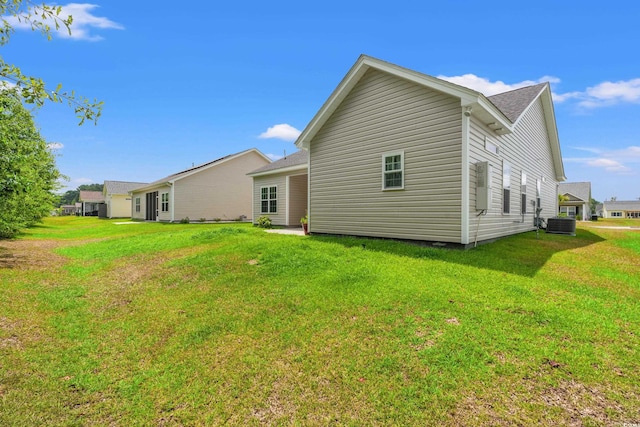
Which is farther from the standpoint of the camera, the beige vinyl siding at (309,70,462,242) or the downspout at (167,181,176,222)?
the downspout at (167,181,176,222)

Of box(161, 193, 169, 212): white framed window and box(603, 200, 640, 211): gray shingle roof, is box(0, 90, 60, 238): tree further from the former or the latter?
box(603, 200, 640, 211): gray shingle roof

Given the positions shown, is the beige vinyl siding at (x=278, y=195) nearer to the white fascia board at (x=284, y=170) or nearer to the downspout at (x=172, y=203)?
the white fascia board at (x=284, y=170)

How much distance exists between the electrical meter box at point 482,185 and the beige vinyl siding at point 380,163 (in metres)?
0.74

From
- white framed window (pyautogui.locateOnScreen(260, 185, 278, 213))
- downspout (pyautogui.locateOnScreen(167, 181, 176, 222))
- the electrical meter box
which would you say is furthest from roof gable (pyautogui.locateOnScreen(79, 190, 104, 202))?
the electrical meter box

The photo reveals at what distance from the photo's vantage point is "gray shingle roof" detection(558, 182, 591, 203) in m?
45.7

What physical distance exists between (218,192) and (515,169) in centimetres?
2171

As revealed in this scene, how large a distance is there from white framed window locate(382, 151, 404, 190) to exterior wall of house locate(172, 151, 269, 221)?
1617 cm

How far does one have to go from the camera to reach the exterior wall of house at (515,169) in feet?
28.4

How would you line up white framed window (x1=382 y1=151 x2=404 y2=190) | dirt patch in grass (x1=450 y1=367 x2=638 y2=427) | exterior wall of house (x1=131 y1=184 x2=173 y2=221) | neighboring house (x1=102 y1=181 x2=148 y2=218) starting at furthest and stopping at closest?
neighboring house (x1=102 y1=181 x2=148 y2=218)
exterior wall of house (x1=131 y1=184 x2=173 y2=221)
white framed window (x1=382 y1=151 x2=404 y2=190)
dirt patch in grass (x1=450 y1=367 x2=638 y2=427)

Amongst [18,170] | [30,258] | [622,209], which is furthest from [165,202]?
[622,209]

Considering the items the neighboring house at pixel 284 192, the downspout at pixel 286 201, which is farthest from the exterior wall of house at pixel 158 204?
the downspout at pixel 286 201

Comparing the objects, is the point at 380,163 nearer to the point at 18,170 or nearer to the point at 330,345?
the point at 330,345

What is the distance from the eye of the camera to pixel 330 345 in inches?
153

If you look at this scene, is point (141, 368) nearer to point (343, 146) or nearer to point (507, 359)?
point (507, 359)
